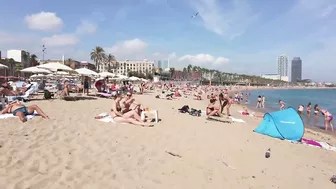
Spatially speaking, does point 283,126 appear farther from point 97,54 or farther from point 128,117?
point 97,54

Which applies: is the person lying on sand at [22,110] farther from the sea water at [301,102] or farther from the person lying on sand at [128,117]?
the sea water at [301,102]

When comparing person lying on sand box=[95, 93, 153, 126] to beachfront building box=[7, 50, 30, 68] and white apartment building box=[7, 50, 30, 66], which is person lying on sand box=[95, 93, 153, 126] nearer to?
beachfront building box=[7, 50, 30, 68]

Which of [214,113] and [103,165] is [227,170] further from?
[214,113]

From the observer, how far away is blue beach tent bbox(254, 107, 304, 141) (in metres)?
8.38

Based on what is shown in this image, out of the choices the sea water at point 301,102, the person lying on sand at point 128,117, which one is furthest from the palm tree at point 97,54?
the person lying on sand at point 128,117

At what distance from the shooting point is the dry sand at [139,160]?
11.4ft

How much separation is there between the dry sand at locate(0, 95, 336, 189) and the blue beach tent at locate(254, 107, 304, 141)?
4.01 ft

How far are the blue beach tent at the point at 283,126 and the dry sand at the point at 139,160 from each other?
4.01 ft

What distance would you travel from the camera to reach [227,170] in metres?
4.50

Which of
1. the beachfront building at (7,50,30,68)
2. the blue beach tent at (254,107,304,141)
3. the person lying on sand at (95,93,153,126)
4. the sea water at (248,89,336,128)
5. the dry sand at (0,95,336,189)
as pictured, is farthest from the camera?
the beachfront building at (7,50,30,68)

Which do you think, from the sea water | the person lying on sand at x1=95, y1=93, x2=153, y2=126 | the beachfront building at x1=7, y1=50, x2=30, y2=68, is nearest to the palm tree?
the beachfront building at x1=7, y1=50, x2=30, y2=68

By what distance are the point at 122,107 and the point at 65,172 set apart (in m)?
4.58

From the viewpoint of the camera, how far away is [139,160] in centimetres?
438

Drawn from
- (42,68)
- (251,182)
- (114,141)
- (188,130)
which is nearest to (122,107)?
(188,130)
